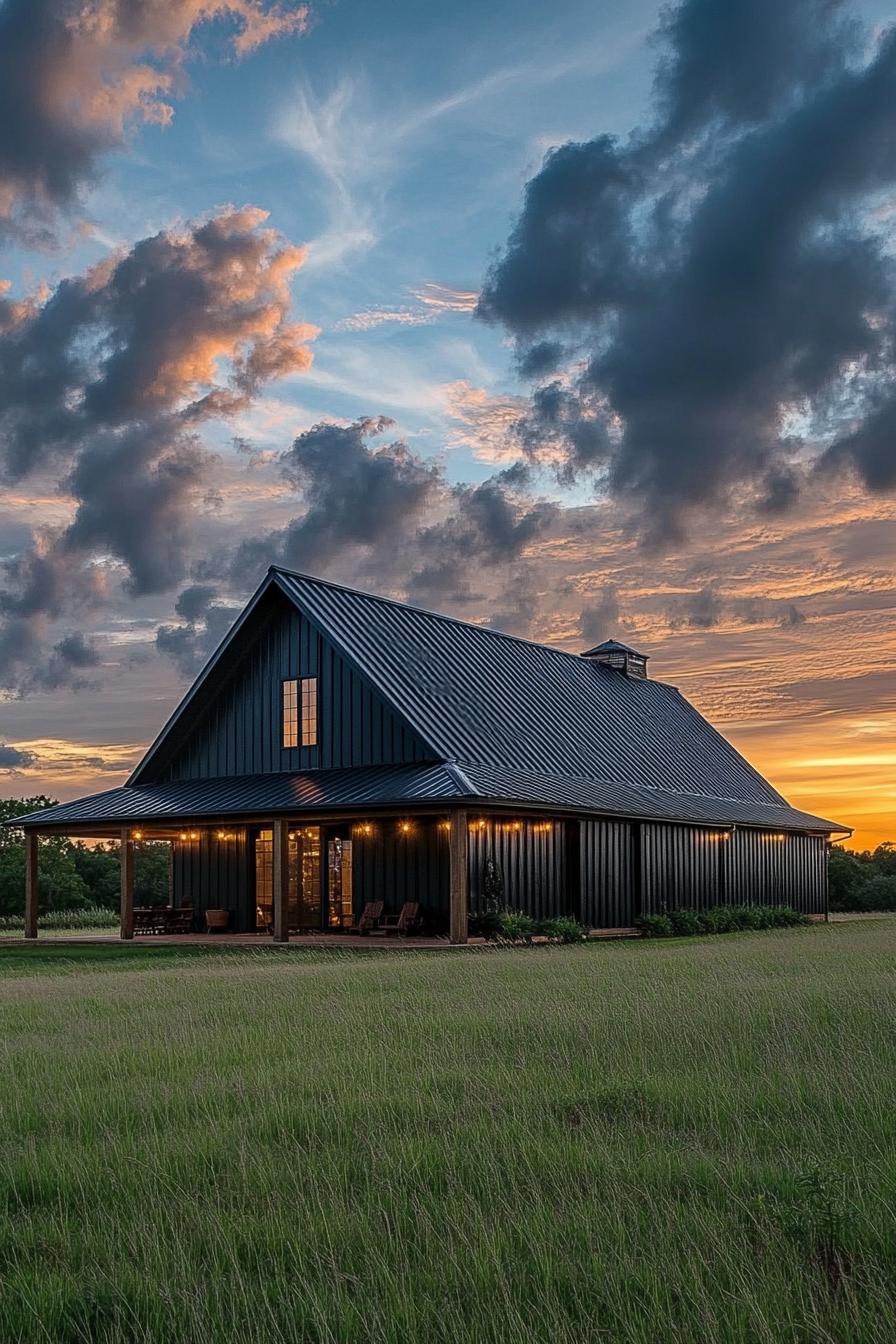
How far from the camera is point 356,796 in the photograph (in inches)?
1072

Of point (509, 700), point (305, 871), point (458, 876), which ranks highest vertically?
point (509, 700)

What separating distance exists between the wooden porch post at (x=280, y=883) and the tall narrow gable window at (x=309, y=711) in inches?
130

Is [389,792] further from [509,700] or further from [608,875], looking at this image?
[509,700]

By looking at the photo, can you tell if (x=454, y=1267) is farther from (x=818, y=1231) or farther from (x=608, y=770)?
(x=608, y=770)

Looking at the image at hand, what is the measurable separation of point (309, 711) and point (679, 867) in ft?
36.7

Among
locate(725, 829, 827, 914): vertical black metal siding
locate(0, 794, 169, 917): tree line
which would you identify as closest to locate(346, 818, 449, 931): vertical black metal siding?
locate(725, 829, 827, 914): vertical black metal siding

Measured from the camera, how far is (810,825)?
43.7 m

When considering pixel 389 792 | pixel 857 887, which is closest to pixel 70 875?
pixel 389 792

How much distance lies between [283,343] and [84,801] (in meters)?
12.8

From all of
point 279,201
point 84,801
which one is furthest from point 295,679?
point 279,201

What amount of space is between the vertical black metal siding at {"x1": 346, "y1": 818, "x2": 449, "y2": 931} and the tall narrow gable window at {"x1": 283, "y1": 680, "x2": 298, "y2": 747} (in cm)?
281

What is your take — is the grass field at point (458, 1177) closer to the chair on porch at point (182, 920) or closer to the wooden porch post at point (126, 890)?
the wooden porch post at point (126, 890)

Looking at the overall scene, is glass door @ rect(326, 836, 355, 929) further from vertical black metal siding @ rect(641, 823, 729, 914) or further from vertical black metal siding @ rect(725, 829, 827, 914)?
vertical black metal siding @ rect(725, 829, 827, 914)

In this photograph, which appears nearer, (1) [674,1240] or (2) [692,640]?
(1) [674,1240]
